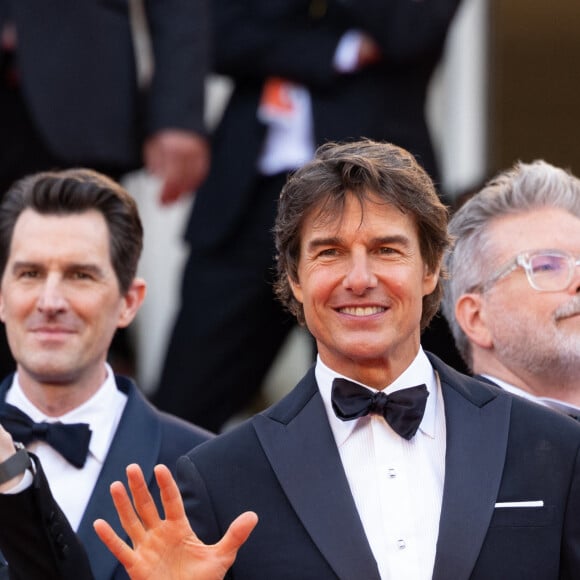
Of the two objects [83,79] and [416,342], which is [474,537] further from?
[83,79]

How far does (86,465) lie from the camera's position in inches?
172

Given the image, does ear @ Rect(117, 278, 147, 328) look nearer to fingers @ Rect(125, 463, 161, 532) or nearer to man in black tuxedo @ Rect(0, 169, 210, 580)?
man in black tuxedo @ Rect(0, 169, 210, 580)

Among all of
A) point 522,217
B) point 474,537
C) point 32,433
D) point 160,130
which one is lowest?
point 474,537

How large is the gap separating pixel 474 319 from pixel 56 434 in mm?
1179

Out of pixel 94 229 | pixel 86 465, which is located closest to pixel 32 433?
pixel 86 465

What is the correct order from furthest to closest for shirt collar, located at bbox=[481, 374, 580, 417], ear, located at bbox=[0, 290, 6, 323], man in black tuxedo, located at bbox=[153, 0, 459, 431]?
man in black tuxedo, located at bbox=[153, 0, 459, 431] → ear, located at bbox=[0, 290, 6, 323] → shirt collar, located at bbox=[481, 374, 580, 417]

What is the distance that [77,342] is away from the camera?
447 cm

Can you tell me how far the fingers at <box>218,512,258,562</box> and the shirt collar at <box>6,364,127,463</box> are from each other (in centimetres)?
118

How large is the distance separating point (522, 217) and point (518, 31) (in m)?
3.23

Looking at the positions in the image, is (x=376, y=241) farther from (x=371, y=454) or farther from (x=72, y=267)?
(x=72, y=267)

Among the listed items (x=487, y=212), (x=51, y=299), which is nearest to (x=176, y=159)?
(x=51, y=299)

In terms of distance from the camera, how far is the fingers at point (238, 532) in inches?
129

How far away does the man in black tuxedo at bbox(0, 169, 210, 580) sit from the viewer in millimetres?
4324

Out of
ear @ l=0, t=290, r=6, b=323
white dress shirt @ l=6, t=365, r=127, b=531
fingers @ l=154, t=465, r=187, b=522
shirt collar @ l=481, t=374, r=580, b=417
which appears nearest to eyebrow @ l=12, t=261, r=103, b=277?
ear @ l=0, t=290, r=6, b=323
